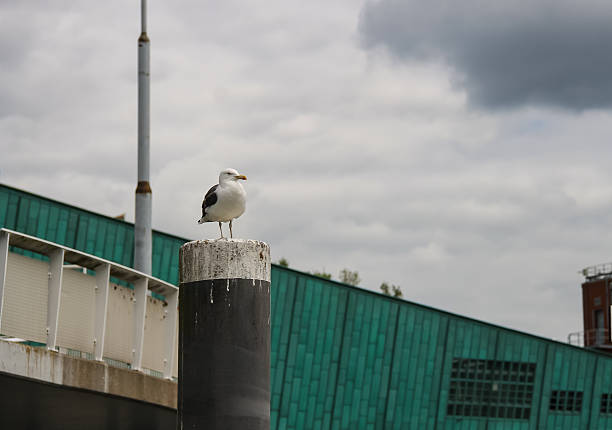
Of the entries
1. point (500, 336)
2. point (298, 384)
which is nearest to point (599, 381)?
point (500, 336)

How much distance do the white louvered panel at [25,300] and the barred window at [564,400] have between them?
29.7 meters

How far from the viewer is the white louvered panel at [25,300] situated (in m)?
11.5

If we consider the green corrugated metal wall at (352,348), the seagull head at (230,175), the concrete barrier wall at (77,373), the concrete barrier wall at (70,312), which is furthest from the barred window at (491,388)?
the seagull head at (230,175)

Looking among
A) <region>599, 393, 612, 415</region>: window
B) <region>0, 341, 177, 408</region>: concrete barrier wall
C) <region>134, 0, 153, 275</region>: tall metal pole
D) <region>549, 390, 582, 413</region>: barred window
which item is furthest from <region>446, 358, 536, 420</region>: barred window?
<region>0, 341, 177, 408</region>: concrete barrier wall

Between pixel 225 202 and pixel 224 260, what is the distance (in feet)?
3.98

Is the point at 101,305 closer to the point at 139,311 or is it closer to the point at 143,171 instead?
the point at 139,311

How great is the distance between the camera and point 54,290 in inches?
471

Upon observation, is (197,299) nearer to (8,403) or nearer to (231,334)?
(231,334)

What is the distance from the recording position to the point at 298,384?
34.1 metres

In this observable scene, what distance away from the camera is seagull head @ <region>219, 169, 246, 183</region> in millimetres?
8550

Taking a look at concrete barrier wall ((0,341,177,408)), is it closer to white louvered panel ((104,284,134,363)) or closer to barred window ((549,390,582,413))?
white louvered panel ((104,284,134,363))

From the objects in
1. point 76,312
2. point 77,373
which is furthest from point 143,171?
point 77,373

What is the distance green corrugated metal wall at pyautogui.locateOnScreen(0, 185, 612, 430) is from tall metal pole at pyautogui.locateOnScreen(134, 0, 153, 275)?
457 inches

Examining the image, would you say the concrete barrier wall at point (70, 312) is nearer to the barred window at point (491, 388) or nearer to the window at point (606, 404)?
the barred window at point (491, 388)
